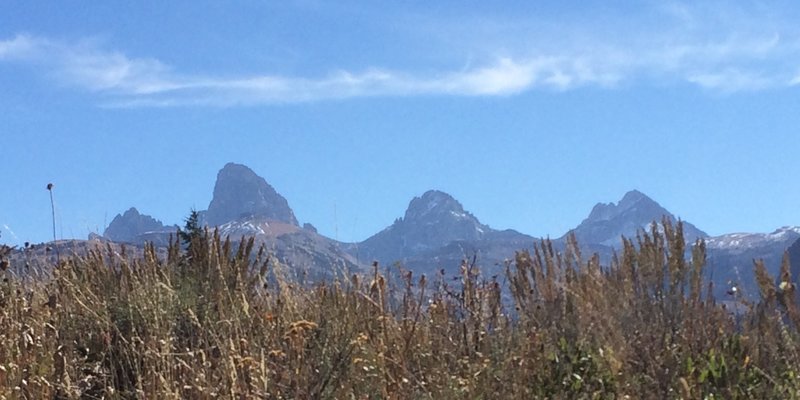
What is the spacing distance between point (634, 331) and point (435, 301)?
5.84 ft

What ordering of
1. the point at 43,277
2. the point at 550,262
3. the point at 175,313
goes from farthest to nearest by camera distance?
the point at 43,277 < the point at 175,313 < the point at 550,262

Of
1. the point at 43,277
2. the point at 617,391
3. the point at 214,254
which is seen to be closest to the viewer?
the point at 617,391

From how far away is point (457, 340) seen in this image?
5.36 meters

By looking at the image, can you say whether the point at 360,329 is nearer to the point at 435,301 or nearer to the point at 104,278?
the point at 435,301

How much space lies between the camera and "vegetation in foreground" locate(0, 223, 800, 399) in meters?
4.34

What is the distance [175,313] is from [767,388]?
3673 millimetres

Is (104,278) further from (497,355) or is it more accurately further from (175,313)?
(497,355)

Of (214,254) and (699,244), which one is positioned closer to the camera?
(699,244)

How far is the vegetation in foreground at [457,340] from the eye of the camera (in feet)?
14.3

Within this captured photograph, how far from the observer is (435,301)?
6395 millimetres

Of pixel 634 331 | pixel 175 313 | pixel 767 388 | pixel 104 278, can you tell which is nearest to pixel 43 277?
pixel 104 278

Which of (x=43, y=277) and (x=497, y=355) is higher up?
(x=43, y=277)

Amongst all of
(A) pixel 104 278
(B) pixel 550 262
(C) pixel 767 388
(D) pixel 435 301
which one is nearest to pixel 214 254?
(A) pixel 104 278

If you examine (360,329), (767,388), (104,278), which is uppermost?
(104,278)
